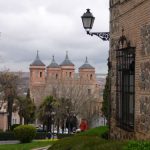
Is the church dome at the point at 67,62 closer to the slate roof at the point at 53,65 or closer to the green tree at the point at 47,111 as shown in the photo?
the slate roof at the point at 53,65

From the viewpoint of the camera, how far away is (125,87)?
9969 millimetres

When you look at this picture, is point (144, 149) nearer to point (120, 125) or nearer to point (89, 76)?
point (120, 125)

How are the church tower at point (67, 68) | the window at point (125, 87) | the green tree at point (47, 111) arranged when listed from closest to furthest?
the window at point (125, 87)
the green tree at point (47, 111)
the church tower at point (67, 68)

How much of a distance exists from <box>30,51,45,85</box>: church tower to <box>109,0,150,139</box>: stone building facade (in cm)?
9648

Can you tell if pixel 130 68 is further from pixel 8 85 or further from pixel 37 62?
pixel 37 62

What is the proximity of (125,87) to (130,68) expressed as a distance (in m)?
0.66

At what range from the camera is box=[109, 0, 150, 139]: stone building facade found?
8.59 m

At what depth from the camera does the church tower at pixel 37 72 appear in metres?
107

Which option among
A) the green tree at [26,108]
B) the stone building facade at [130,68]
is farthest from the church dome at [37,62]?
the stone building facade at [130,68]

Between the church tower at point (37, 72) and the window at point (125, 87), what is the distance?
96.9 m

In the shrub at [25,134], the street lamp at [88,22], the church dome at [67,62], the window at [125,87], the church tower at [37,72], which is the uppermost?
the church dome at [67,62]

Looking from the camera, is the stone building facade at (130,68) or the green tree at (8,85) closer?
the stone building facade at (130,68)

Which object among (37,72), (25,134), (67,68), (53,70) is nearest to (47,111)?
(25,134)

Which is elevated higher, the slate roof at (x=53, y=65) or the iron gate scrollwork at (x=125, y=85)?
the slate roof at (x=53, y=65)
